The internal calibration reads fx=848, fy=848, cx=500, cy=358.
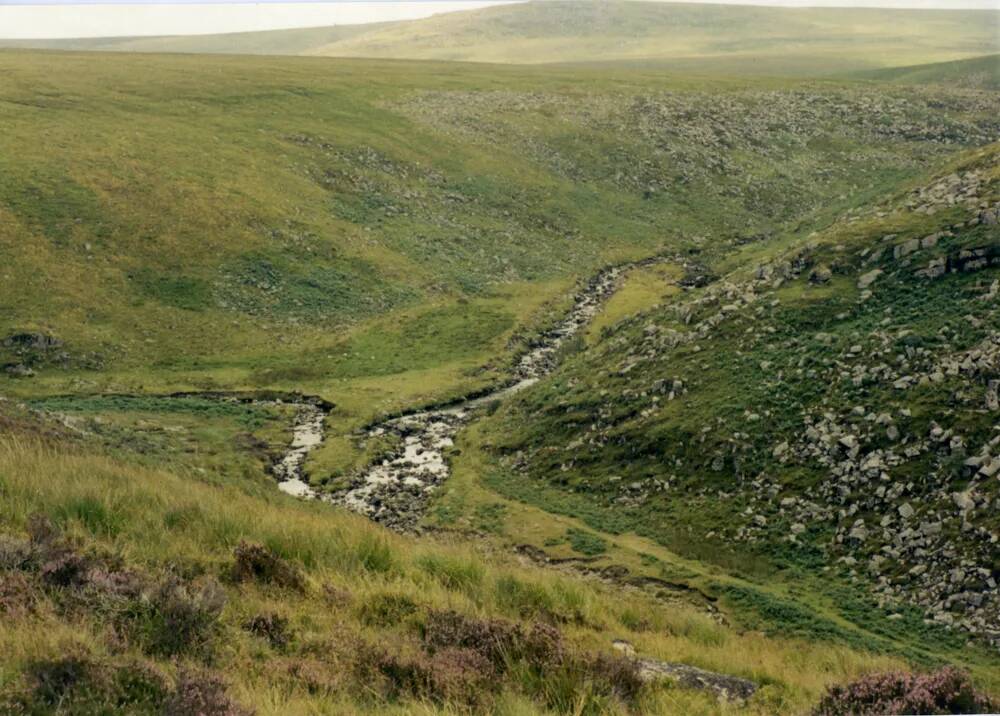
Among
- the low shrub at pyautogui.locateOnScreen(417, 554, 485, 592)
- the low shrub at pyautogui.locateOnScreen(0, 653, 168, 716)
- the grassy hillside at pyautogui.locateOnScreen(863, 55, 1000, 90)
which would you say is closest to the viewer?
the low shrub at pyautogui.locateOnScreen(0, 653, 168, 716)

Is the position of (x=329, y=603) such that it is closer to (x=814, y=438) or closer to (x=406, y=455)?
(x=814, y=438)

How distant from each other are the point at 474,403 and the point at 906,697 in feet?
131

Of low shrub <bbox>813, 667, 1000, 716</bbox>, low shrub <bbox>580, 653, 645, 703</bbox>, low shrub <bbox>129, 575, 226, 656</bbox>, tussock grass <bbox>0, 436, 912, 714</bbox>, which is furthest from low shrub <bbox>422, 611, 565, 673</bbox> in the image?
low shrub <bbox>813, 667, 1000, 716</bbox>

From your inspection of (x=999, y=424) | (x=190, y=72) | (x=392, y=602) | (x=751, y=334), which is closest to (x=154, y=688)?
(x=392, y=602)

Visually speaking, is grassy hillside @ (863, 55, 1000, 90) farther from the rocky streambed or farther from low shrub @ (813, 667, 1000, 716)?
low shrub @ (813, 667, 1000, 716)

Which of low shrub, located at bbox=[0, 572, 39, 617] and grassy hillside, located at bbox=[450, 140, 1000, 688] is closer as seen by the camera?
low shrub, located at bbox=[0, 572, 39, 617]

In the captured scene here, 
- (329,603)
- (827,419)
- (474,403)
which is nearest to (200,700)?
(329,603)

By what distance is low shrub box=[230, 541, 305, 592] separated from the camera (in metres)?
12.1

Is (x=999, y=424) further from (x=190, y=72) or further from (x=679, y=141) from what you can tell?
(x=190, y=72)

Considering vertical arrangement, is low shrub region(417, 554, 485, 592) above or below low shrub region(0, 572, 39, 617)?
below

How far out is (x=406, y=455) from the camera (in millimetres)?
42156

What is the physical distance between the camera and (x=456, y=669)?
10.0m

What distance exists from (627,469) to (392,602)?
23.9m

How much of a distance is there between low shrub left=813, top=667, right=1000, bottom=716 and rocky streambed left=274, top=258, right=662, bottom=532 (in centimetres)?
2418
